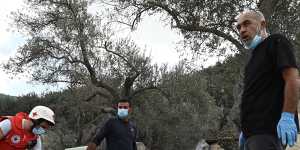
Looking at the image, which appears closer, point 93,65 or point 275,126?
point 275,126

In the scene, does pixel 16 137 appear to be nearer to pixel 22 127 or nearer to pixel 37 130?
pixel 22 127

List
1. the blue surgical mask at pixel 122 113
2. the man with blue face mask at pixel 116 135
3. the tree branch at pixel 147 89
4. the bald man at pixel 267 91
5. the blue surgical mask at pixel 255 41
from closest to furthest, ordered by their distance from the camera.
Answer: the bald man at pixel 267 91 → the blue surgical mask at pixel 255 41 → the man with blue face mask at pixel 116 135 → the blue surgical mask at pixel 122 113 → the tree branch at pixel 147 89

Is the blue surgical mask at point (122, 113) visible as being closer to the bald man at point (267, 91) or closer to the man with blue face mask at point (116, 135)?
Answer: the man with blue face mask at point (116, 135)

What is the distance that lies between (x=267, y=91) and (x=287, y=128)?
414mm

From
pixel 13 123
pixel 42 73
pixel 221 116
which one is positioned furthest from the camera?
pixel 221 116

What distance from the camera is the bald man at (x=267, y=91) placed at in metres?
3.22

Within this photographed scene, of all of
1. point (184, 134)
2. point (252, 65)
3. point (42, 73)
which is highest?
point (42, 73)

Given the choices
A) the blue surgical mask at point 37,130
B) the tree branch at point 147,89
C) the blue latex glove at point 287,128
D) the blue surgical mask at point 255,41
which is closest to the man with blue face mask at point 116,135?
the blue surgical mask at point 37,130

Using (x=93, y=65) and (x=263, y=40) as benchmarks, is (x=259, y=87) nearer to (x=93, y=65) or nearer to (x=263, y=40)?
(x=263, y=40)

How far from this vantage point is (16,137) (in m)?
4.94

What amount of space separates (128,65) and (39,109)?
47.1 feet

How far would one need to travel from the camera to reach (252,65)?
362cm

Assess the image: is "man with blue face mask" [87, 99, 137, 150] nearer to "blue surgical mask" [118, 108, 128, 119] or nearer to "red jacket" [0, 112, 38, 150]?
"blue surgical mask" [118, 108, 128, 119]

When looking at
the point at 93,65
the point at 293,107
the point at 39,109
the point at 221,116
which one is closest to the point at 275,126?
the point at 293,107
